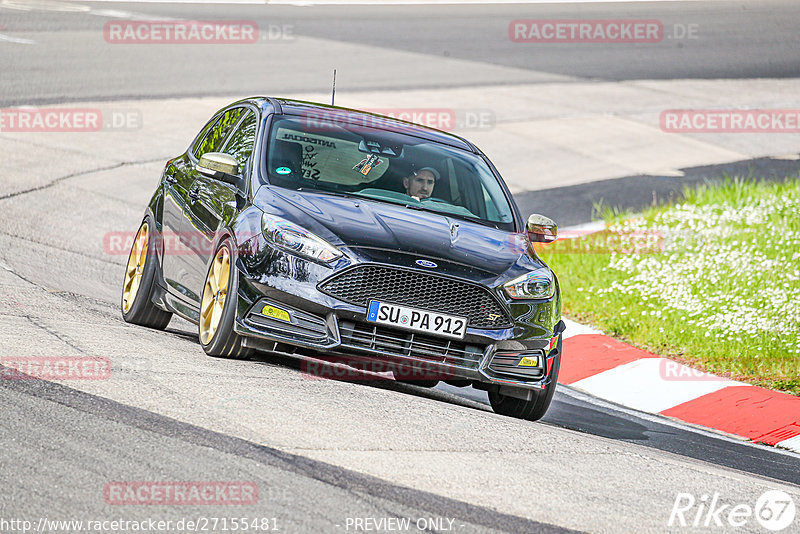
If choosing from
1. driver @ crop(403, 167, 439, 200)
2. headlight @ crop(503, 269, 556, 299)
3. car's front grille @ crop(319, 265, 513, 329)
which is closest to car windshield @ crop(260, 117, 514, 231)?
driver @ crop(403, 167, 439, 200)

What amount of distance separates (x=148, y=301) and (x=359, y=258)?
2.47m

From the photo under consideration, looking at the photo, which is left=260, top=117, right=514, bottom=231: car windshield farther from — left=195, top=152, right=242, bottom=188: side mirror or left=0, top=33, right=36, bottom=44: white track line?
left=0, top=33, right=36, bottom=44: white track line

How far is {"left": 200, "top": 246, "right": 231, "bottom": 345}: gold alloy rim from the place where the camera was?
737 centimetres

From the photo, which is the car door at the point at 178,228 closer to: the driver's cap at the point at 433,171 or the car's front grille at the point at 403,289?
the car's front grille at the point at 403,289

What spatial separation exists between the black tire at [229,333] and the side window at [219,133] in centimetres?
184

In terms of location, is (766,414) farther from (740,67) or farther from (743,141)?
(740,67)

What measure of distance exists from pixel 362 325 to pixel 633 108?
15.5 meters

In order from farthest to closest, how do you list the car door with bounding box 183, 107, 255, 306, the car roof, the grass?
the grass
the car roof
the car door with bounding box 183, 107, 255, 306

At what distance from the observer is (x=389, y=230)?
23.9 ft

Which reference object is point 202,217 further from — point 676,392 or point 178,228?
point 676,392

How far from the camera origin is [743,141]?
65.2ft

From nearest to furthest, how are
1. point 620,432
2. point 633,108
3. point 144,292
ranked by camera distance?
point 620,432, point 144,292, point 633,108

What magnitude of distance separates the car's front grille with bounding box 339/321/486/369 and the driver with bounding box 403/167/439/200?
136cm

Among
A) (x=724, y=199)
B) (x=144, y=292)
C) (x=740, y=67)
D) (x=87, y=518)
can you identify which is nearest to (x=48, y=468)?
(x=87, y=518)
